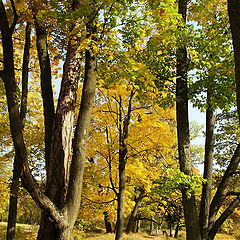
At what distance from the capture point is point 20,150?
9.08ft

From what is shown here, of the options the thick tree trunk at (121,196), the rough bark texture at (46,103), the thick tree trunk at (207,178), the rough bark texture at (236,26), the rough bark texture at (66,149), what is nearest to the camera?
the rough bark texture at (236,26)

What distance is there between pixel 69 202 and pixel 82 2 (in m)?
3.05

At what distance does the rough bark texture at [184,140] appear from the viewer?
509 centimetres

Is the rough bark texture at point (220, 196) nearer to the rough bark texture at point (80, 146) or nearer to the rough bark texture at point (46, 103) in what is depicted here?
the rough bark texture at point (80, 146)

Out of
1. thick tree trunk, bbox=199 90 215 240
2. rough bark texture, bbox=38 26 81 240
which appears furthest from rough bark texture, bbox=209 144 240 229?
rough bark texture, bbox=38 26 81 240

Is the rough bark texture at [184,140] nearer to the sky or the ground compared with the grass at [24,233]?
nearer to the sky

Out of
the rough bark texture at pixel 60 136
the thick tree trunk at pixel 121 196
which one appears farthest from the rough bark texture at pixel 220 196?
the rough bark texture at pixel 60 136

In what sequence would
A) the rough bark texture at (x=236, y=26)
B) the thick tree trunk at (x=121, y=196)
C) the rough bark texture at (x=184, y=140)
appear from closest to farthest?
the rough bark texture at (x=236, y=26) → the rough bark texture at (x=184, y=140) → the thick tree trunk at (x=121, y=196)

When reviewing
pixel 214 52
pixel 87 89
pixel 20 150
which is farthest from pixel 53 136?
pixel 214 52

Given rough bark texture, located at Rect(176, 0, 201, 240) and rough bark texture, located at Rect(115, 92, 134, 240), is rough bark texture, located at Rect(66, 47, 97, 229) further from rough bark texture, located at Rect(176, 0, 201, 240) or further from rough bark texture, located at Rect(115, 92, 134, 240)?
rough bark texture, located at Rect(115, 92, 134, 240)

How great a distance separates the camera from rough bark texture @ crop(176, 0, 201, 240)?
509 cm

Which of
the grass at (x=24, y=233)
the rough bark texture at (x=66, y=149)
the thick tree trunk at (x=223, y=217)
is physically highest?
the rough bark texture at (x=66, y=149)

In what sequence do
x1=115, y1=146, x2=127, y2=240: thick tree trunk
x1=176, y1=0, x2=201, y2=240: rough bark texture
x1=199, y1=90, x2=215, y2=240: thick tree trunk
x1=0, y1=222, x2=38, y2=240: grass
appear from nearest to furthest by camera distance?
x1=176, y1=0, x2=201, y2=240: rough bark texture, x1=199, y1=90, x2=215, y2=240: thick tree trunk, x1=115, y1=146, x2=127, y2=240: thick tree trunk, x1=0, y1=222, x2=38, y2=240: grass

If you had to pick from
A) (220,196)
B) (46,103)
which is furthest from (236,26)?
(220,196)
